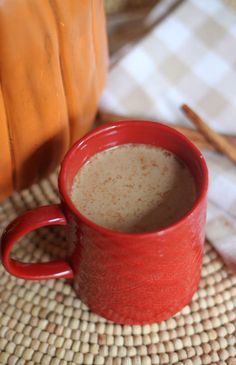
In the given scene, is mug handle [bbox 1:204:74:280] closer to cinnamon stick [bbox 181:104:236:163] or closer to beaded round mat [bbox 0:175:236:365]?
beaded round mat [bbox 0:175:236:365]

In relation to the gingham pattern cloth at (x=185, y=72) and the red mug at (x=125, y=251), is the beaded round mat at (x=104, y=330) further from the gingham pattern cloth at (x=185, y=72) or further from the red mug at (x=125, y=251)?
the gingham pattern cloth at (x=185, y=72)

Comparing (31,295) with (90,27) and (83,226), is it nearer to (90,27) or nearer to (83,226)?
(83,226)

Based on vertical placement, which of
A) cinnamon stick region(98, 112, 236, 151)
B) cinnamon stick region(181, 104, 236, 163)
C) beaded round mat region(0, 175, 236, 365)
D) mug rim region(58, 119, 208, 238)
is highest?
mug rim region(58, 119, 208, 238)

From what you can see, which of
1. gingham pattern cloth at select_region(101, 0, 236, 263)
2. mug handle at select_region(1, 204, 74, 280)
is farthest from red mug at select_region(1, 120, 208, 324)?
gingham pattern cloth at select_region(101, 0, 236, 263)

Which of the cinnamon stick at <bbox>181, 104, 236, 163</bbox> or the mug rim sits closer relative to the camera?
the mug rim

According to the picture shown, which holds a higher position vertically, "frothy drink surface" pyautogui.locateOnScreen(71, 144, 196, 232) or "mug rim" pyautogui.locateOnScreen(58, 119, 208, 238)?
"mug rim" pyautogui.locateOnScreen(58, 119, 208, 238)
